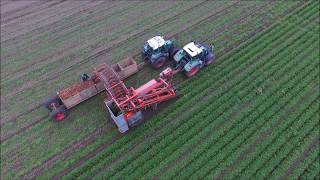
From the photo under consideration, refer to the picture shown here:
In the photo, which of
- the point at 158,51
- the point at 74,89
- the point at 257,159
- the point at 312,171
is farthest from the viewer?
the point at 158,51

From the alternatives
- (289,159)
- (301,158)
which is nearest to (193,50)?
(289,159)

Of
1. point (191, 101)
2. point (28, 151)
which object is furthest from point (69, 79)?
point (191, 101)

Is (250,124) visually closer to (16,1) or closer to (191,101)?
(191,101)

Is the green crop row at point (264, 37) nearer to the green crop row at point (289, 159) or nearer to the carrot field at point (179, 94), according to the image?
the carrot field at point (179, 94)

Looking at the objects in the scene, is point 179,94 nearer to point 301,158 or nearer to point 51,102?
point 301,158

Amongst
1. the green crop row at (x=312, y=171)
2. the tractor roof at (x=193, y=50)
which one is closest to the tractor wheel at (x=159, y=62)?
the tractor roof at (x=193, y=50)
